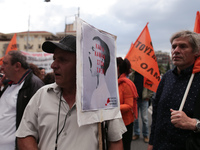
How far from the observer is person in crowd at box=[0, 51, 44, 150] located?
2.33m

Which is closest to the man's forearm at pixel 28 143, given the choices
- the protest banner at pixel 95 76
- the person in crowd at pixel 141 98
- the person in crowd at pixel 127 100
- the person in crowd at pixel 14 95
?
the protest banner at pixel 95 76

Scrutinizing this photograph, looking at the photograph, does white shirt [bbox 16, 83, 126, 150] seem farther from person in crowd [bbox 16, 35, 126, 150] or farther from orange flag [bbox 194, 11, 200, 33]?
orange flag [bbox 194, 11, 200, 33]

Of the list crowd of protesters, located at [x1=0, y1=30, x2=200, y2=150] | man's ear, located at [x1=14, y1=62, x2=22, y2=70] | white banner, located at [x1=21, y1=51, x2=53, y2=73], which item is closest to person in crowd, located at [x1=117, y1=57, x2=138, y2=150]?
crowd of protesters, located at [x1=0, y1=30, x2=200, y2=150]

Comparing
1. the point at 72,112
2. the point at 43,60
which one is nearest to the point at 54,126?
the point at 72,112

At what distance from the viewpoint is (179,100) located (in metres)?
1.82

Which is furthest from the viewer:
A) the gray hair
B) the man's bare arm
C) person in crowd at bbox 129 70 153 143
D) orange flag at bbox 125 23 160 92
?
person in crowd at bbox 129 70 153 143

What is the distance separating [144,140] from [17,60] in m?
3.75

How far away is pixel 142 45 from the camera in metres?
4.42

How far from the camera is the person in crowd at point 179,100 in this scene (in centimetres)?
163

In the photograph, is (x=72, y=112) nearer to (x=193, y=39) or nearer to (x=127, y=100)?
(x=193, y=39)

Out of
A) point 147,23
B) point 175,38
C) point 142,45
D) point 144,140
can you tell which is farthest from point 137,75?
point 175,38

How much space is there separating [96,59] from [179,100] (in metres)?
0.98

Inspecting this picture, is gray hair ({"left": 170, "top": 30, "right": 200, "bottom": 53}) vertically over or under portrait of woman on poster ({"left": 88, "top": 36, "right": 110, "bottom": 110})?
over

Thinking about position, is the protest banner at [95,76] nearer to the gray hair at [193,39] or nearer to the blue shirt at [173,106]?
the blue shirt at [173,106]
